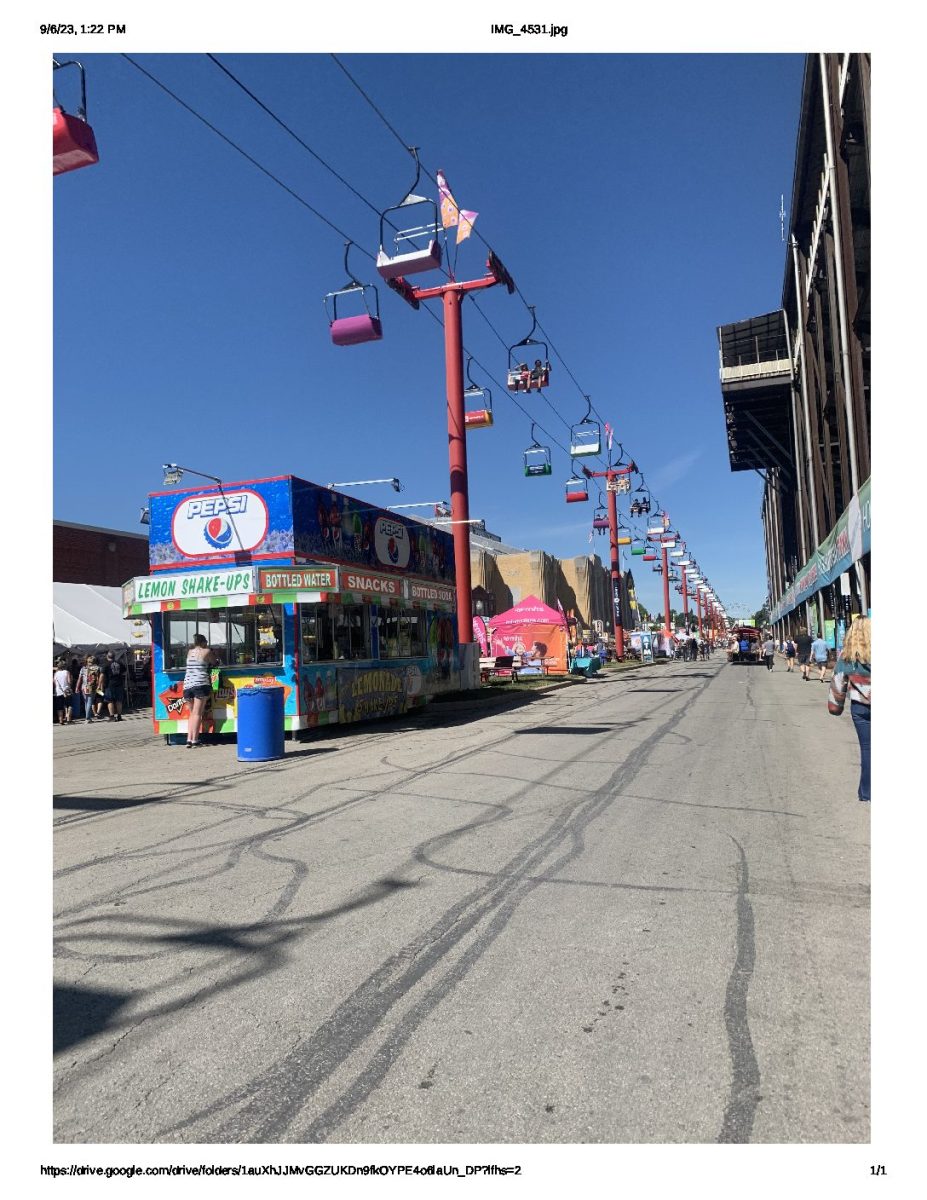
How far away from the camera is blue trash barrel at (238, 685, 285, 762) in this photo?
37.7 ft

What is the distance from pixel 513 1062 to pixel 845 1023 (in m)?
1.41

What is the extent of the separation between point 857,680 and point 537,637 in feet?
90.7

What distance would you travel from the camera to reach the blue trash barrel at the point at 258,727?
11.5 meters

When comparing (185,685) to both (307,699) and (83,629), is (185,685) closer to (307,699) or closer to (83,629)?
(307,699)

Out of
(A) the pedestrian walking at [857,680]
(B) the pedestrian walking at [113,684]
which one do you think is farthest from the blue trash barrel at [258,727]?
(B) the pedestrian walking at [113,684]

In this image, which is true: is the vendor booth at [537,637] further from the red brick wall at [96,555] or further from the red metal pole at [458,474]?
the red brick wall at [96,555]

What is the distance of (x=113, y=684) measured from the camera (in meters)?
23.7

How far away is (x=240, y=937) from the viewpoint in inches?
170

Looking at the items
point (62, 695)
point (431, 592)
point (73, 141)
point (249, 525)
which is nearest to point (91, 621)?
point (62, 695)

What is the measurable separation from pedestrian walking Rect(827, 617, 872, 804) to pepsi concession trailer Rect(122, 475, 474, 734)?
29.7 feet

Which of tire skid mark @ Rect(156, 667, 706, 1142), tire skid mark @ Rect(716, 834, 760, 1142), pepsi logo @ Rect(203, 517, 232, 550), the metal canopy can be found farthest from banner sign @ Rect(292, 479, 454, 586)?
the metal canopy

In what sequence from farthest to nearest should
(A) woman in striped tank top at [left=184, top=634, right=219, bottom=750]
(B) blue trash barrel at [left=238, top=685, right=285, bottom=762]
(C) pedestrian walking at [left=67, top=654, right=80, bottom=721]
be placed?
(C) pedestrian walking at [left=67, top=654, right=80, bottom=721], (A) woman in striped tank top at [left=184, top=634, right=219, bottom=750], (B) blue trash barrel at [left=238, top=685, right=285, bottom=762]

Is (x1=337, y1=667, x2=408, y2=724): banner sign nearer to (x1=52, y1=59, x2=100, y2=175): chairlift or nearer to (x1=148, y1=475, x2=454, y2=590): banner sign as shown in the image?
(x1=148, y1=475, x2=454, y2=590): banner sign
